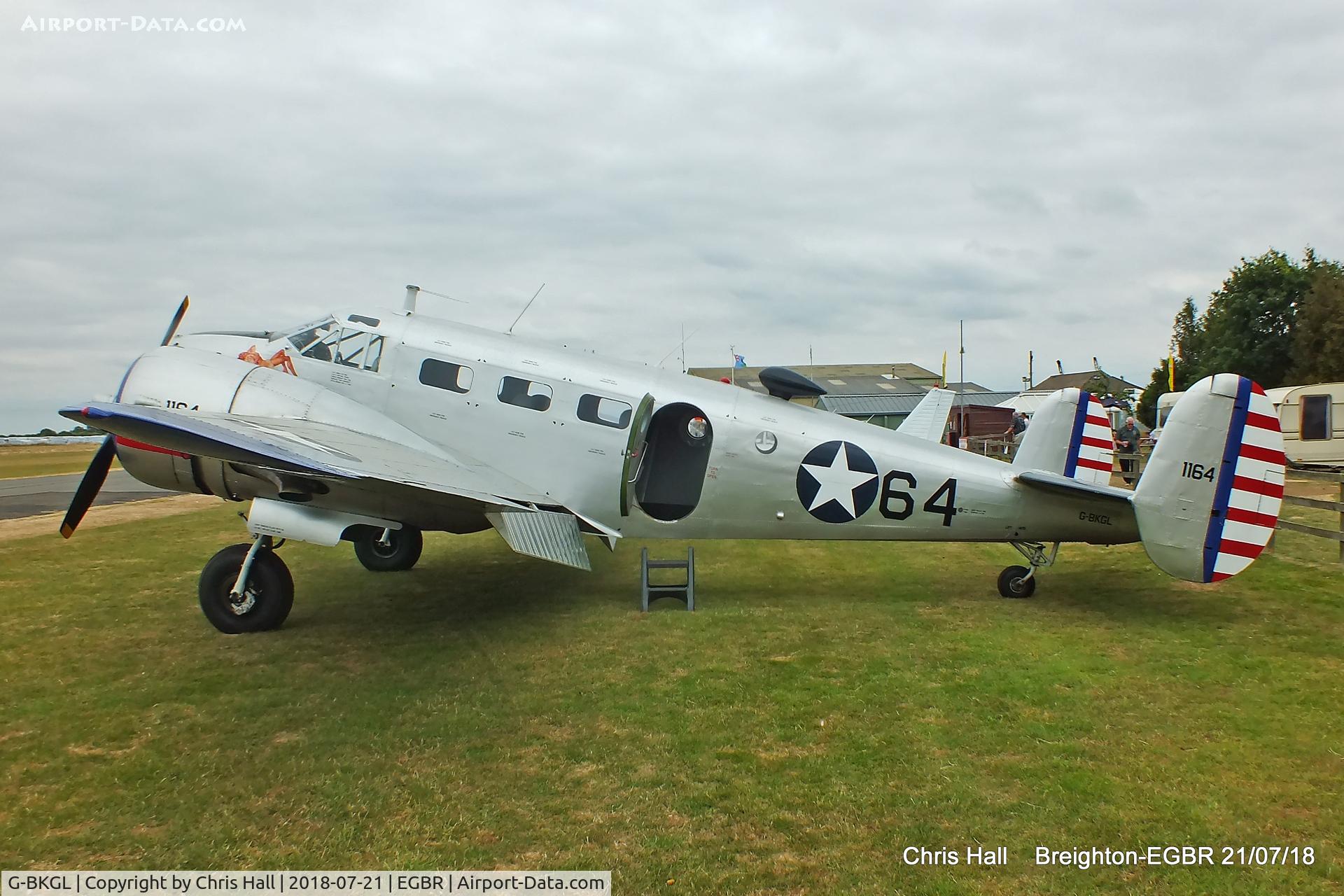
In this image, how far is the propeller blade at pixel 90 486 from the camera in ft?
22.3

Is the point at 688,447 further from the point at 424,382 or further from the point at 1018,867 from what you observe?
the point at 1018,867

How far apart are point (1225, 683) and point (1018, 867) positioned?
10.4 feet

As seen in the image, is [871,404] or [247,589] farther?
[871,404]

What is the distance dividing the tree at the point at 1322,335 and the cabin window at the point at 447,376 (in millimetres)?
35609

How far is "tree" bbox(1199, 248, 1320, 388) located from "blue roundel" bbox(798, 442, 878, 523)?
1478 inches

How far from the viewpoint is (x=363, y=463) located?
221 inches

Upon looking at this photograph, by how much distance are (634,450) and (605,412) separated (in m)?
0.50

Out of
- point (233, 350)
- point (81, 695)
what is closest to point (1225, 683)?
point (81, 695)

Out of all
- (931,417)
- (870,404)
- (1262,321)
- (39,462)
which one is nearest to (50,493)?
(931,417)

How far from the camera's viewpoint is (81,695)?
16.3 feet

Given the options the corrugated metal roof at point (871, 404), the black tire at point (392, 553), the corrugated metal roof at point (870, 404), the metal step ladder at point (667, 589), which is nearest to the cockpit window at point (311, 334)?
the black tire at point (392, 553)

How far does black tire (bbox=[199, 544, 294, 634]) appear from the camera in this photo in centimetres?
632

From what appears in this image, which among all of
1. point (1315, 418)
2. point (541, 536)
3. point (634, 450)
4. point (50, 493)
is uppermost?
point (1315, 418)

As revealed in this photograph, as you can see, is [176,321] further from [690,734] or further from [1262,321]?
[1262,321]
